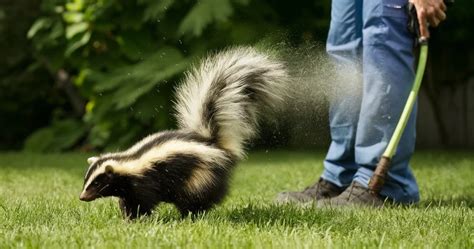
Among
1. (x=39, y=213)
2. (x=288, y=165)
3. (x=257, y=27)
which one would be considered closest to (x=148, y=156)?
(x=39, y=213)

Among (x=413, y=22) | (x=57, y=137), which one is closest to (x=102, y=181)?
(x=413, y=22)

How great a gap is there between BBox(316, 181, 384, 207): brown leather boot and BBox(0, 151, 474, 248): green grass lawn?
21cm

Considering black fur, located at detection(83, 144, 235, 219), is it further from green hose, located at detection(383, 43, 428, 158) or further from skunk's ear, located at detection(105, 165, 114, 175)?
green hose, located at detection(383, 43, 428, 158)

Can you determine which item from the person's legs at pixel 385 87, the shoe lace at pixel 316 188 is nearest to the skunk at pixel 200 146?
the person's legs at pixel 385 87

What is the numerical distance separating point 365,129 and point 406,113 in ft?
1.18

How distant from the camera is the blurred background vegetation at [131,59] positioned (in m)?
10.1

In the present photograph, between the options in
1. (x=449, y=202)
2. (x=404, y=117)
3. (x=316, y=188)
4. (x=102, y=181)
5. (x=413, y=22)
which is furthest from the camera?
(x=316, y=188)

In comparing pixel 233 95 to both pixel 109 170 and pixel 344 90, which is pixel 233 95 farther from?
pixel 344 90

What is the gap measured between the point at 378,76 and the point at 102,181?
1747mm

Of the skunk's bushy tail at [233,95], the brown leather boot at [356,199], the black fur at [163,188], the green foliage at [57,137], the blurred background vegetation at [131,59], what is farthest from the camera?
the green foliage at [57,137]

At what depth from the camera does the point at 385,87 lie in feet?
16.0

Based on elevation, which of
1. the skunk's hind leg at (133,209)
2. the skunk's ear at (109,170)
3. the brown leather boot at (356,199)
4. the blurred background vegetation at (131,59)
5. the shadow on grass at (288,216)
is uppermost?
the skunk's ear at (109,170)

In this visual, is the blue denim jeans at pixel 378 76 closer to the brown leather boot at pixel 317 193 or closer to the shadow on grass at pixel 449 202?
the shadow on grass at pixel 449 202

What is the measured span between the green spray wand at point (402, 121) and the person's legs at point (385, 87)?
7 cm
